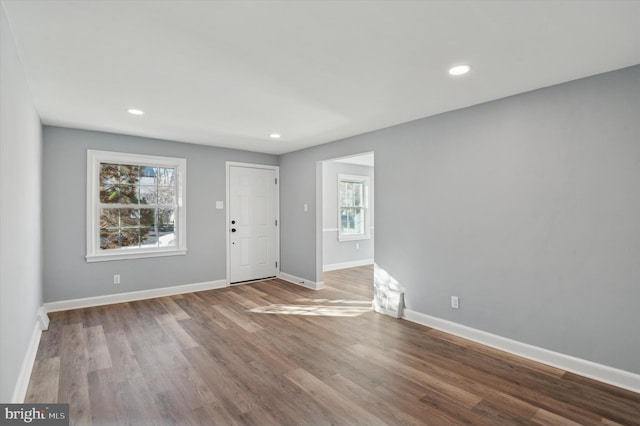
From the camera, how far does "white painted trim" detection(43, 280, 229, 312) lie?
414 centimetres

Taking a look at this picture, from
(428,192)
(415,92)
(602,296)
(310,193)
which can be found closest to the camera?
(602,296)

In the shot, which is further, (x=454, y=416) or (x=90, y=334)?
(x=90, y=334)

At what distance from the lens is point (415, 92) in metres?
2.91

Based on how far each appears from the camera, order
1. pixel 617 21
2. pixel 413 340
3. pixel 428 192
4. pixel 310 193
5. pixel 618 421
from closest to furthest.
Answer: pixel 617 21
pixel 618 421
pixel 413 340
pixel 428 192
pixel 310 193

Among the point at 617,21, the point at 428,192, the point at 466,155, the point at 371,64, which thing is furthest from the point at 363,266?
the point at 617,21

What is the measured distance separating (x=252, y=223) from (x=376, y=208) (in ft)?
8.61

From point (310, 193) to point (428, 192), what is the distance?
2.32 meters

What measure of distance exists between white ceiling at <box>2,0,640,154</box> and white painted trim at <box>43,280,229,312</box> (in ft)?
8.18

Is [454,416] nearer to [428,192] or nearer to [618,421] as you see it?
Result: [618,421]

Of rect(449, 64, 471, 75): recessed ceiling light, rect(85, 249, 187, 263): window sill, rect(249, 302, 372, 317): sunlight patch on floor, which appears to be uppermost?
rect(449, 64, 471, 75): recessed ceiling light

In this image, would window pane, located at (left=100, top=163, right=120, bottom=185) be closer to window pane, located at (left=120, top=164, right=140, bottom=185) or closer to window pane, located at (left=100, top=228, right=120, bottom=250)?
window pane, located at (left=120, top=164, right=140, bottom=185)

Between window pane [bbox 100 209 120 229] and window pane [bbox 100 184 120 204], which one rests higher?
window pane [bbox 100 184 120 204]

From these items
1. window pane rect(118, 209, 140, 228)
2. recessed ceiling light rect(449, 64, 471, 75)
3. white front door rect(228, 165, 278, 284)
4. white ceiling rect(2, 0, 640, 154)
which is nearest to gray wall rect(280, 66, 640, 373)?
white ceiling rect(2, 0, 640, 154)

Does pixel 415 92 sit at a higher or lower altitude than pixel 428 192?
higher
